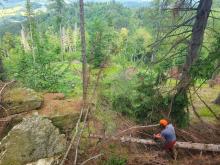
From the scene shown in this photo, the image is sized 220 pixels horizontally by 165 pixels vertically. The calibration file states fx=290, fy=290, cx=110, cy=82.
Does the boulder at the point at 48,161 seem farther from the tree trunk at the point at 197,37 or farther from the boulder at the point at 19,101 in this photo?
the tree trunk at the point at 197,37

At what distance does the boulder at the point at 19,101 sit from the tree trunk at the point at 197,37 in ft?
15.7

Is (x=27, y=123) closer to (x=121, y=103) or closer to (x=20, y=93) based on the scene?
(x=20, y=93)

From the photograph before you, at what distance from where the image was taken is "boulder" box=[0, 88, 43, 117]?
29.4 ft

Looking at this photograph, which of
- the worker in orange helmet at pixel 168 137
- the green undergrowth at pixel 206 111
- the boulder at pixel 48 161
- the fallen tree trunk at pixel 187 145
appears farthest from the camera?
the green undergrowth at pixel 206 111

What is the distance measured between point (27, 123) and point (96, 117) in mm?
2354

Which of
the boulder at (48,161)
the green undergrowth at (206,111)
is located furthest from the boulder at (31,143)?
the green undergrowth at (206,111)

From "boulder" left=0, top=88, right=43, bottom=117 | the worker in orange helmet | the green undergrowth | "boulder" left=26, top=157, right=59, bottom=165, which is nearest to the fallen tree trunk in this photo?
the worker in orange helmet

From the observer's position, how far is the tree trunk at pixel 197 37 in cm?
962

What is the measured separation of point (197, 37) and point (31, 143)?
22.2ft

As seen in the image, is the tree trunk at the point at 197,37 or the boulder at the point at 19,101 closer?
the boulder at the point at 19,101

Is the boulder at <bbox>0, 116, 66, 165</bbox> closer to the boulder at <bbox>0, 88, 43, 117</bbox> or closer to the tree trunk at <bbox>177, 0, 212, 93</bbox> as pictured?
the boulder at <bbox>0, 88, 43, 117</bbox>

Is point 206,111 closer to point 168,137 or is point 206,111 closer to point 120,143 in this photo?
point 168,137

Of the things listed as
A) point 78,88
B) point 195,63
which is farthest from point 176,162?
point 78,88

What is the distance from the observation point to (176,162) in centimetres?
783
